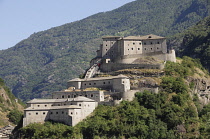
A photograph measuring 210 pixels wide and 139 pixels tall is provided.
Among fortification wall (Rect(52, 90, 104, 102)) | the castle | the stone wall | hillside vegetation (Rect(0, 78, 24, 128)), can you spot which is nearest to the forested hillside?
the castle

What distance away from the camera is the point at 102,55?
4769 inches

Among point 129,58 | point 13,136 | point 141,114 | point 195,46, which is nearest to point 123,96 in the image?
point 141,114

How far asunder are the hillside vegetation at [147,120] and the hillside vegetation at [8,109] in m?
39.3

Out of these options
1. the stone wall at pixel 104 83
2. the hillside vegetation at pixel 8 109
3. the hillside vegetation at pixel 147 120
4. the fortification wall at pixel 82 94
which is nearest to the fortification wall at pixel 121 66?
the hillside vegetation at pixel 147 120

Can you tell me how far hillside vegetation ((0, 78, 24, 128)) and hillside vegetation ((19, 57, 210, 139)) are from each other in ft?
129

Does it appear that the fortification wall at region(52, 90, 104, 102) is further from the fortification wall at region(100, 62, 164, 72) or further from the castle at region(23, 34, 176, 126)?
the fortification wall at region(100, 62, 164, 72)

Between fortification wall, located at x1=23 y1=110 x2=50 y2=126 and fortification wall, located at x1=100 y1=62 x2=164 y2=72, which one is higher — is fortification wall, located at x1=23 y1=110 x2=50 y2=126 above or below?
below

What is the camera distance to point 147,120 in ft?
322

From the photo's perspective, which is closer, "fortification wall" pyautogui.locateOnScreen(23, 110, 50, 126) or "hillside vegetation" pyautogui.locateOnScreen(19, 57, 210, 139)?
"hillside vegetation" pyautogui.locateOnScreen(19, 57, 210, 139)

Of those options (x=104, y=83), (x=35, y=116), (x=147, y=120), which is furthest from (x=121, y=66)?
(x=35, y=116)

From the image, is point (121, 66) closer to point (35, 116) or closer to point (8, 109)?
point (35, 116)

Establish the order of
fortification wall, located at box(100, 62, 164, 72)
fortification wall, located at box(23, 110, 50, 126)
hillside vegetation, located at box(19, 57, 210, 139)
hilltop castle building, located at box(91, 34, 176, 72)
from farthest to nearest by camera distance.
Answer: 1. hilltop castle building, located at box(91, 34, 176, 72)
2. fortification wall, located at box(100, 62, 164, 72)
3. fortification wall, located at box(23, 110, 50, 126)
4. hillside vegetation, located at box(19, 57, 210, 139)

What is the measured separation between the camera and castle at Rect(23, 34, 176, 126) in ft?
320

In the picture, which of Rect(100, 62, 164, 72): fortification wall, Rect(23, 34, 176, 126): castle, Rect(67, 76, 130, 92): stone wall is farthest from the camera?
Rect(100, 62, 164, 72): fortification wall
